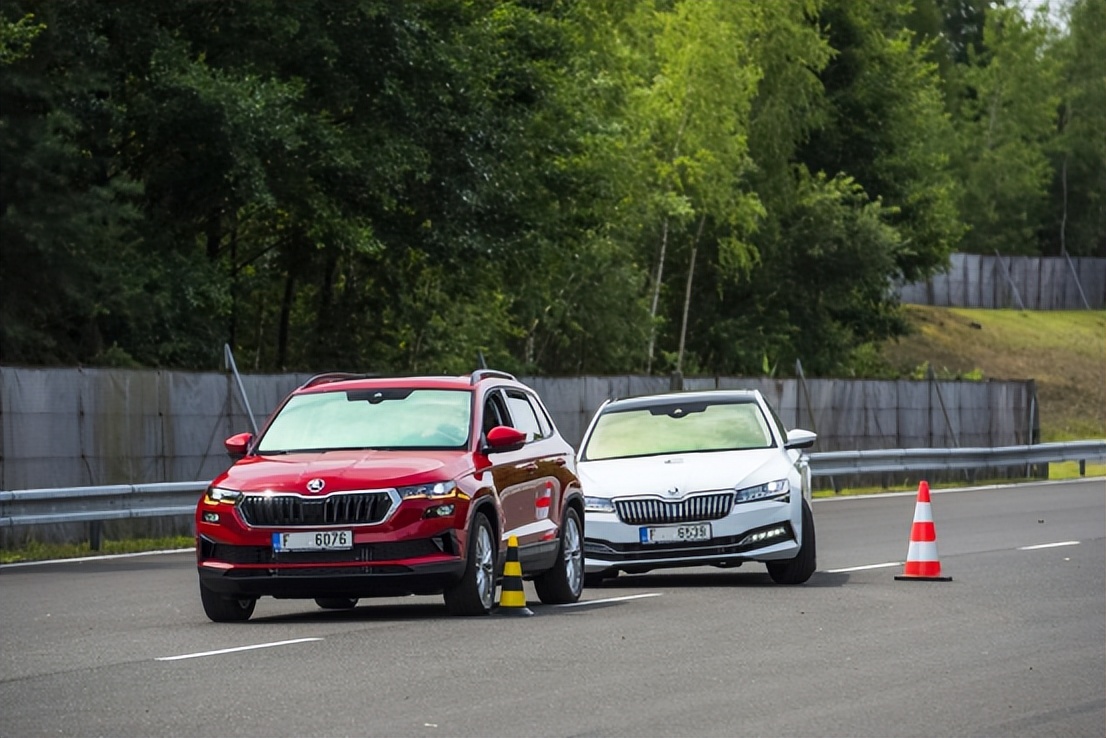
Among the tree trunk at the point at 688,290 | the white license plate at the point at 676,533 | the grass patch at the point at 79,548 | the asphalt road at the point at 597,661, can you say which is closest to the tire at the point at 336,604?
the asphalt road at the point at 597,661

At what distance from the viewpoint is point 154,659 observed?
12.0 metres

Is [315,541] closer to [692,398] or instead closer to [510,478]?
[510,478]

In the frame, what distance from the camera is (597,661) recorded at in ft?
39.1

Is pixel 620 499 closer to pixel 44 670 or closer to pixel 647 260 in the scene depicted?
pixel 44 670

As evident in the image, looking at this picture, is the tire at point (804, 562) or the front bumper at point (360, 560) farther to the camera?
the tire at point (804, 562)

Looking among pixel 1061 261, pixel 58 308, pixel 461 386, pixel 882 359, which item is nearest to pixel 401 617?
pixel 461 386

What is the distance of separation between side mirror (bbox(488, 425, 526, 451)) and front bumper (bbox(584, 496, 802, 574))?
294 centimetres

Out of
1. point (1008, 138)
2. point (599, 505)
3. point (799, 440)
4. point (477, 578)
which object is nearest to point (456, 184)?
point (799, 440)

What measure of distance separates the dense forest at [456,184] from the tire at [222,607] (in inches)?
688

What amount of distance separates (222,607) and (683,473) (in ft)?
15.6

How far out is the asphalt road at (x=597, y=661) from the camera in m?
9.63

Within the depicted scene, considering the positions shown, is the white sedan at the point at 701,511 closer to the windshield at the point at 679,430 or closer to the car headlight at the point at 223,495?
the windshield at the point at 679,430

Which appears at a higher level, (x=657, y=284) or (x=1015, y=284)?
(x=657, y=284)

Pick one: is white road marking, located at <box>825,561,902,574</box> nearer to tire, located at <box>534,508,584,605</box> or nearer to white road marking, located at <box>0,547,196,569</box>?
tire, located at <box>534,508,584,605</box>
